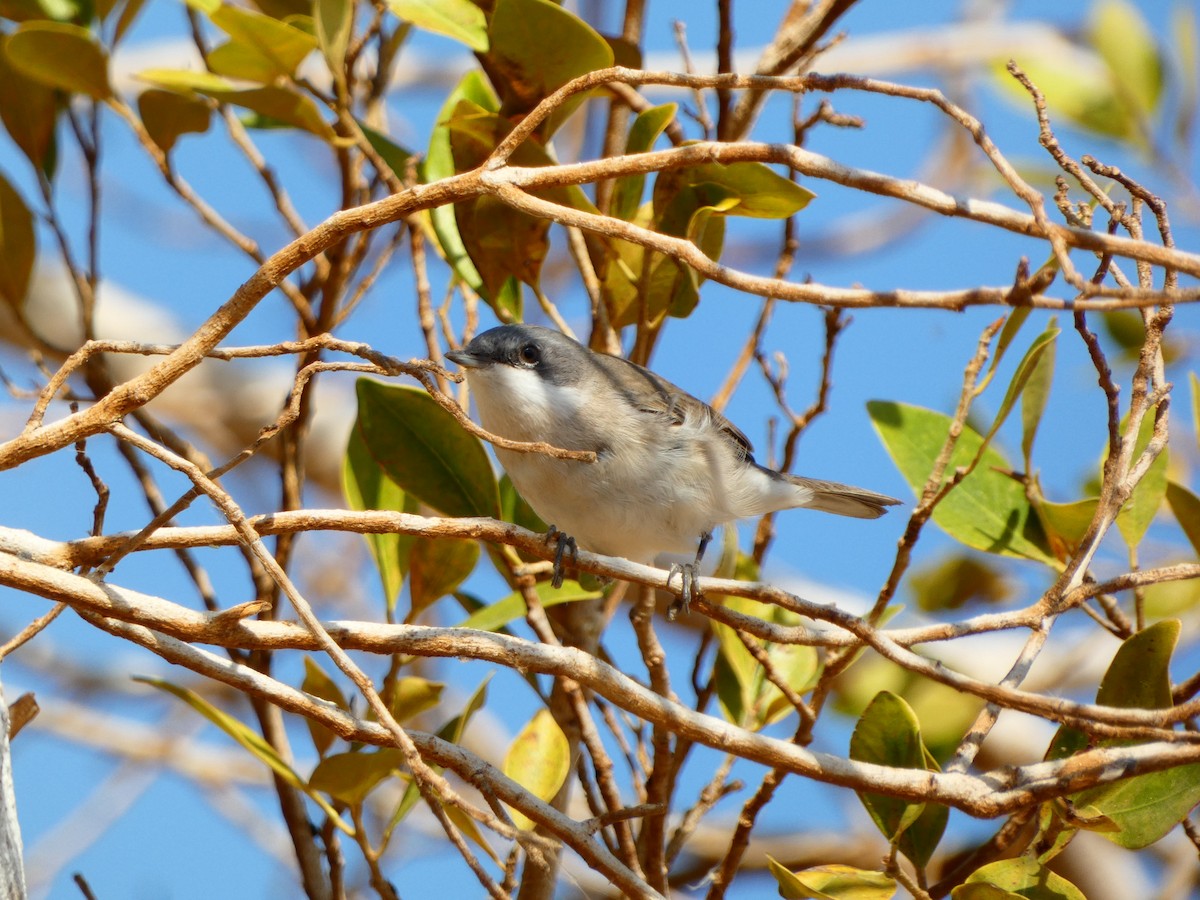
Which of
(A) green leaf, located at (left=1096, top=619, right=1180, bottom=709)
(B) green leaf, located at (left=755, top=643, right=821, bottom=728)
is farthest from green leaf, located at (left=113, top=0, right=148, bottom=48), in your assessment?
(A) green leaf, located at (left=1096, top=619, right=1180, bottom=709)

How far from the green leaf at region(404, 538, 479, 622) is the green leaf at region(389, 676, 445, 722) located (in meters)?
0.14

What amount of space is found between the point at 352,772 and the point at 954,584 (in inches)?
62.9

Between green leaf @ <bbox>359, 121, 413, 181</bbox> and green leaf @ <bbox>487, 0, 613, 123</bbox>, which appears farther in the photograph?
green leaf @ <bbox>359, 121, 413, 181</bbox>

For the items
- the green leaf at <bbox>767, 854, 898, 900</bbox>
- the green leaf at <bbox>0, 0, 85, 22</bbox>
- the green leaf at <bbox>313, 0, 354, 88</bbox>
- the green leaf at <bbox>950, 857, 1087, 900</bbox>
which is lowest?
the green leaf at <bbox>767, 854, 898, 900</bbox>

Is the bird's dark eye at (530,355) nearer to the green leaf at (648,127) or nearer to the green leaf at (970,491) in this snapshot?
the green leaf at (648,127)

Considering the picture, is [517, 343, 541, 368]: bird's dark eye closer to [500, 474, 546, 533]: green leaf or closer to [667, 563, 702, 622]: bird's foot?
[500, 474, 546, 533]: green leaf

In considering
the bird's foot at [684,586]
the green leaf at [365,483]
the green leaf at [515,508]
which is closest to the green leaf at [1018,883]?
the bird's foot at [684,586]

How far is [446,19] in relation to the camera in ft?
6.52

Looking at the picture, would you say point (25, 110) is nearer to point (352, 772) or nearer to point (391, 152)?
point (391, 152)

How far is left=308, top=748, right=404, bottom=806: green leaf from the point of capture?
67.6 inches

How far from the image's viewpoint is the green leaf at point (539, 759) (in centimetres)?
194

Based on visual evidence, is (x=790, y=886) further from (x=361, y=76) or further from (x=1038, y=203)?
(x=361, y=76)

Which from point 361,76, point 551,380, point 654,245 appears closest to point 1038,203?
point 654,245

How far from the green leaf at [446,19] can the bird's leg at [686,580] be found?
35.4 inches
